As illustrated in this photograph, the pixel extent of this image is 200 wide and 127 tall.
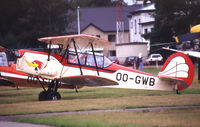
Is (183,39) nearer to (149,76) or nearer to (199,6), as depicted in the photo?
(149,76)

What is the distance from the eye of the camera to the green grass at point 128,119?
883 cm

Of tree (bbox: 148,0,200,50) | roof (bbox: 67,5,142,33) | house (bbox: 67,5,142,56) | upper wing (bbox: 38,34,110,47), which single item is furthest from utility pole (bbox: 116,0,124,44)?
upper wing (bbox: 38,34,110,47)

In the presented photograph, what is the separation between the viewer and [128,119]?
31.5 ft

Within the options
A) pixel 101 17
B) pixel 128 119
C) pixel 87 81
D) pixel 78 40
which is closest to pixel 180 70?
pixel 87 81

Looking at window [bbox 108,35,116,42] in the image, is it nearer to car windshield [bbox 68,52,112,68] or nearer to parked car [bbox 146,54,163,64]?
parked car [bbox 146,54,163,64]

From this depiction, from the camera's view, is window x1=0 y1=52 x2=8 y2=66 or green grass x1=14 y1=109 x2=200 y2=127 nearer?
green grass x1=14 y1=109 x2=200 y2=127

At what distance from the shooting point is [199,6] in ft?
107

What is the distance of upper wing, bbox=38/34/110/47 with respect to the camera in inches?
572

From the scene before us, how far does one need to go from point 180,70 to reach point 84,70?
3771 millimetres

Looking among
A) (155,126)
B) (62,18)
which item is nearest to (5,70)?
(155,126)

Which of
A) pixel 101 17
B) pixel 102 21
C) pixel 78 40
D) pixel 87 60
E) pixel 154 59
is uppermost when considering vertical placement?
pixel 101 17

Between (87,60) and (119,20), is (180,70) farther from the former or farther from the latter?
(119,20)

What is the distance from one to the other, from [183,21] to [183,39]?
26.0 m

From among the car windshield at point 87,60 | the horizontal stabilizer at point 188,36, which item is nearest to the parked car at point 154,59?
the car windshield at point 87,60
